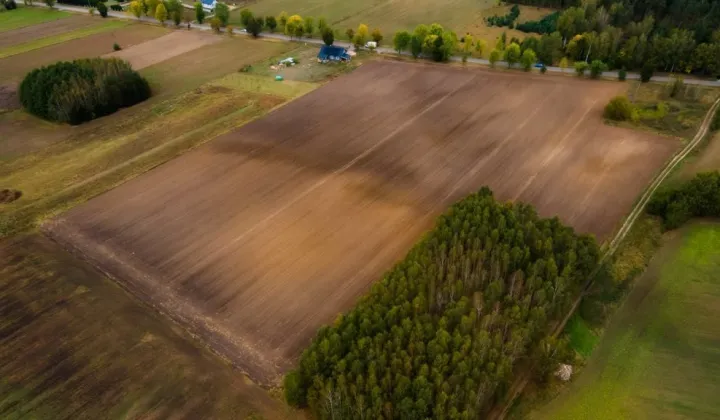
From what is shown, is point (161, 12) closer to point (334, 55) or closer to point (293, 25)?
point (293, 25)

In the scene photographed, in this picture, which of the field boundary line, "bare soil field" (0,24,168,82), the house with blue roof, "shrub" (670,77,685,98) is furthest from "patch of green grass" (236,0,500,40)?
the field boundary line

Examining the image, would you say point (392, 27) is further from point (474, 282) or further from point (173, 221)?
point (474, 282)

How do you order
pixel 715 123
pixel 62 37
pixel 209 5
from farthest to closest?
1. pixel 209 5
2. pixel 62 37
3. pixel 715 123

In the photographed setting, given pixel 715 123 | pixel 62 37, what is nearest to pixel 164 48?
pixel 62 37

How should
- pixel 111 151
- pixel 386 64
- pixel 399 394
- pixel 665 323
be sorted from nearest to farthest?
pixel 399 394 → pixel 665 323 → pixel 111 151 → pixel 386 64

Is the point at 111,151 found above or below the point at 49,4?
below

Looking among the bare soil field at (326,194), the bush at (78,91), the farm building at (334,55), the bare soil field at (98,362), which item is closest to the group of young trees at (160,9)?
the bush at (78,91)

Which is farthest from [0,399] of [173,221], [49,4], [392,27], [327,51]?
[49,4]
